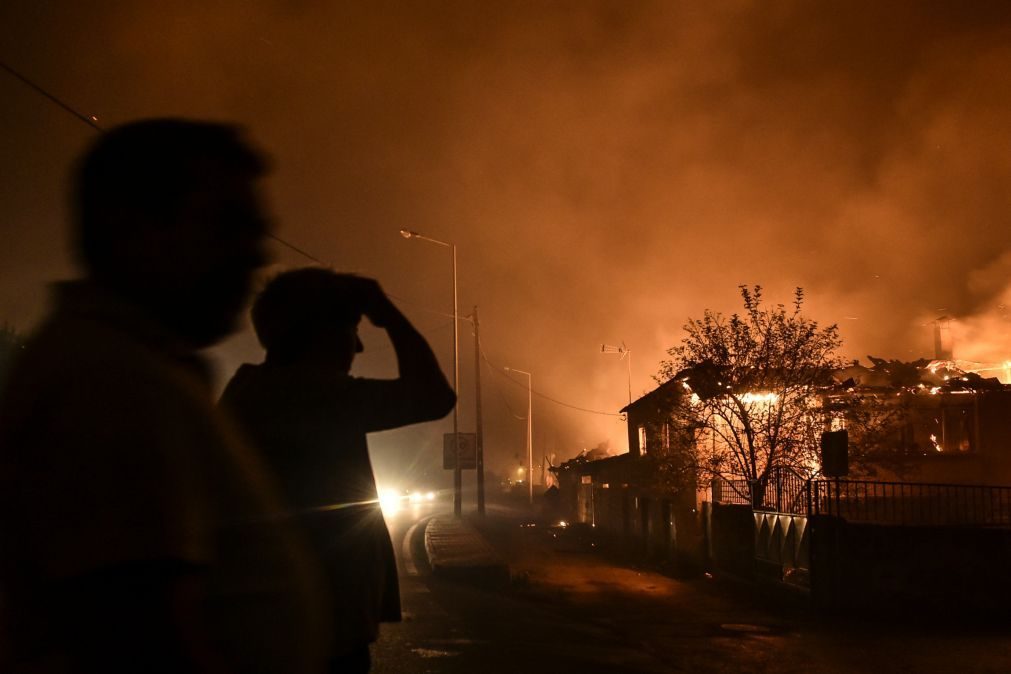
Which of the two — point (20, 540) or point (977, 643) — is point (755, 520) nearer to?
point (977, 643)

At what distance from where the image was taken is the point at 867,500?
15.2 m

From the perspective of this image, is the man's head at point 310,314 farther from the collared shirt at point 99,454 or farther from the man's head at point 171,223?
the collared shirt at point 99,454

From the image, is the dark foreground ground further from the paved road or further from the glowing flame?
the glowing flame

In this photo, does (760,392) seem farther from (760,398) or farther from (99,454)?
(99,454)

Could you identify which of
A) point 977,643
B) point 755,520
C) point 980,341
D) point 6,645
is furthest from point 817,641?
point 980,341

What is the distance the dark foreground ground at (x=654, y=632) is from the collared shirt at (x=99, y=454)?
773cm

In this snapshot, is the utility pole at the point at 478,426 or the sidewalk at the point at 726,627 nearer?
the sidewalk at the point at 726,627

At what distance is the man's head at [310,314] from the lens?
2.36 meters

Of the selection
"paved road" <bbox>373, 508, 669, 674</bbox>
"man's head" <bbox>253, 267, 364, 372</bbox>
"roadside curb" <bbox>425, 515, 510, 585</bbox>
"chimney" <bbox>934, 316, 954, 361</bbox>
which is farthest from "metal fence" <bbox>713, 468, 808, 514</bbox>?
"chimney" <bbox>934, 316, 954, 361</bbox>

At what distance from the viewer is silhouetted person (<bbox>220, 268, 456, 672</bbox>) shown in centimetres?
219

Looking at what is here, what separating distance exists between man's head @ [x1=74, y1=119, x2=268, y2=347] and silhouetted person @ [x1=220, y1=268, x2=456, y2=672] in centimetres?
56

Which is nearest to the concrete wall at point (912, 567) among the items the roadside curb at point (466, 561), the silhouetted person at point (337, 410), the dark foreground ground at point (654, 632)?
the dark foreground ground at point (654, 632)

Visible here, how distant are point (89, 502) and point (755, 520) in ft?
57.6

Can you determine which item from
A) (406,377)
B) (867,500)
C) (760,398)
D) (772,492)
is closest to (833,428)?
(760,398)
